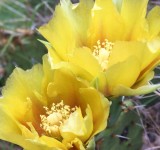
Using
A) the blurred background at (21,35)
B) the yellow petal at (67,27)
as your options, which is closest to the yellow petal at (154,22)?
the yellow petal at (67,27)

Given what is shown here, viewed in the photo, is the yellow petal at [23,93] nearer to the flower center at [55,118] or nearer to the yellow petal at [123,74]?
the flower center at [55,118]

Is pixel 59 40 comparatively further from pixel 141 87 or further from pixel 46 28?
pixel 141 87

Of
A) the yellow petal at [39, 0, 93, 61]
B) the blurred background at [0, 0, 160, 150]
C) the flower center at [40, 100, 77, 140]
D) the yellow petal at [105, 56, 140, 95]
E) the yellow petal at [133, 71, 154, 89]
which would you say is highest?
the yellow petal at [39, 0, 93, 61]

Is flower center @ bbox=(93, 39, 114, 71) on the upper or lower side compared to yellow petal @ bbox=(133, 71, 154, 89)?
upper

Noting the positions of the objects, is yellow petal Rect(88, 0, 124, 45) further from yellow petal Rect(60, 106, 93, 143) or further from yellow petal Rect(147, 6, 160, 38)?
yellow petal Rect(60, 106, 93, 143)

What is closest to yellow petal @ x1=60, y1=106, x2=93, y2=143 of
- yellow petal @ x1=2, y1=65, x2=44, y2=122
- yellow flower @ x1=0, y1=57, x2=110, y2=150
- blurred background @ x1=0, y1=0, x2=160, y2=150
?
yellow flower @ x1=0, y1=57, x2=110, y2=150
